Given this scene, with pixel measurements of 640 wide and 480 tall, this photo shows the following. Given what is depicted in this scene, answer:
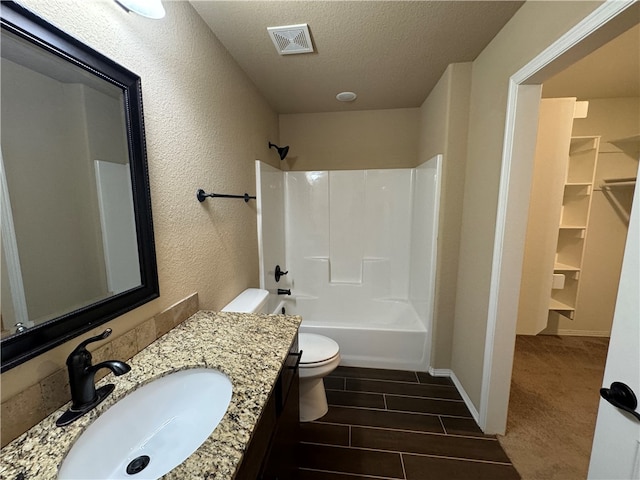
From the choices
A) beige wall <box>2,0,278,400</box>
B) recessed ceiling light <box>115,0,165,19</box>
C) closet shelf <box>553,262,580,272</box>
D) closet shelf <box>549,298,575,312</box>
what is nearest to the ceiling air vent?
beige wall <box>2,0,278,400</box>

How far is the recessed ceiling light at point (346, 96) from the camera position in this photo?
234 cm

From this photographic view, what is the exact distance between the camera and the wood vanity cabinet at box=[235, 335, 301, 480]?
2.34 ft

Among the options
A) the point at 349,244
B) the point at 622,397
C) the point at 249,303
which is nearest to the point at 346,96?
the point at 349,244

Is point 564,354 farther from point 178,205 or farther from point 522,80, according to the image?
point 178,205

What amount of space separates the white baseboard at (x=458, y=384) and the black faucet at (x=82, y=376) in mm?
2048

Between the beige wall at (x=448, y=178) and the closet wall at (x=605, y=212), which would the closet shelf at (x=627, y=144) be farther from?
the beige wall at (x=448, y=178)

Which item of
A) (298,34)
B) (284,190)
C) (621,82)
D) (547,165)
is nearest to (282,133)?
(284,190)

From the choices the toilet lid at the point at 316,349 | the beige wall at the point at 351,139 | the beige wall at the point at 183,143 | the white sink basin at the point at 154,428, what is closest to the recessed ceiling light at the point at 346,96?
the beige wall at the point at 351,139

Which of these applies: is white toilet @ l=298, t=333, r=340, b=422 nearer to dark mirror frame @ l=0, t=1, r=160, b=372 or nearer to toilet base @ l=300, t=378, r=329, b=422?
toilet base @ l=300, t=378, r=329, b=422

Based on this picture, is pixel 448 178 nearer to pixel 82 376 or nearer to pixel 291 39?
pixel 291 39

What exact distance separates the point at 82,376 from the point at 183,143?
1001 mm

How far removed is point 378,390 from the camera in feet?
6.79

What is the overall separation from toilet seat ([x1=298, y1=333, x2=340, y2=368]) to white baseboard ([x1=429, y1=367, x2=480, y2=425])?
98 cm

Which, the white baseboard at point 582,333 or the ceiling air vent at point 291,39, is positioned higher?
the ceiling air vent at point 291,39
